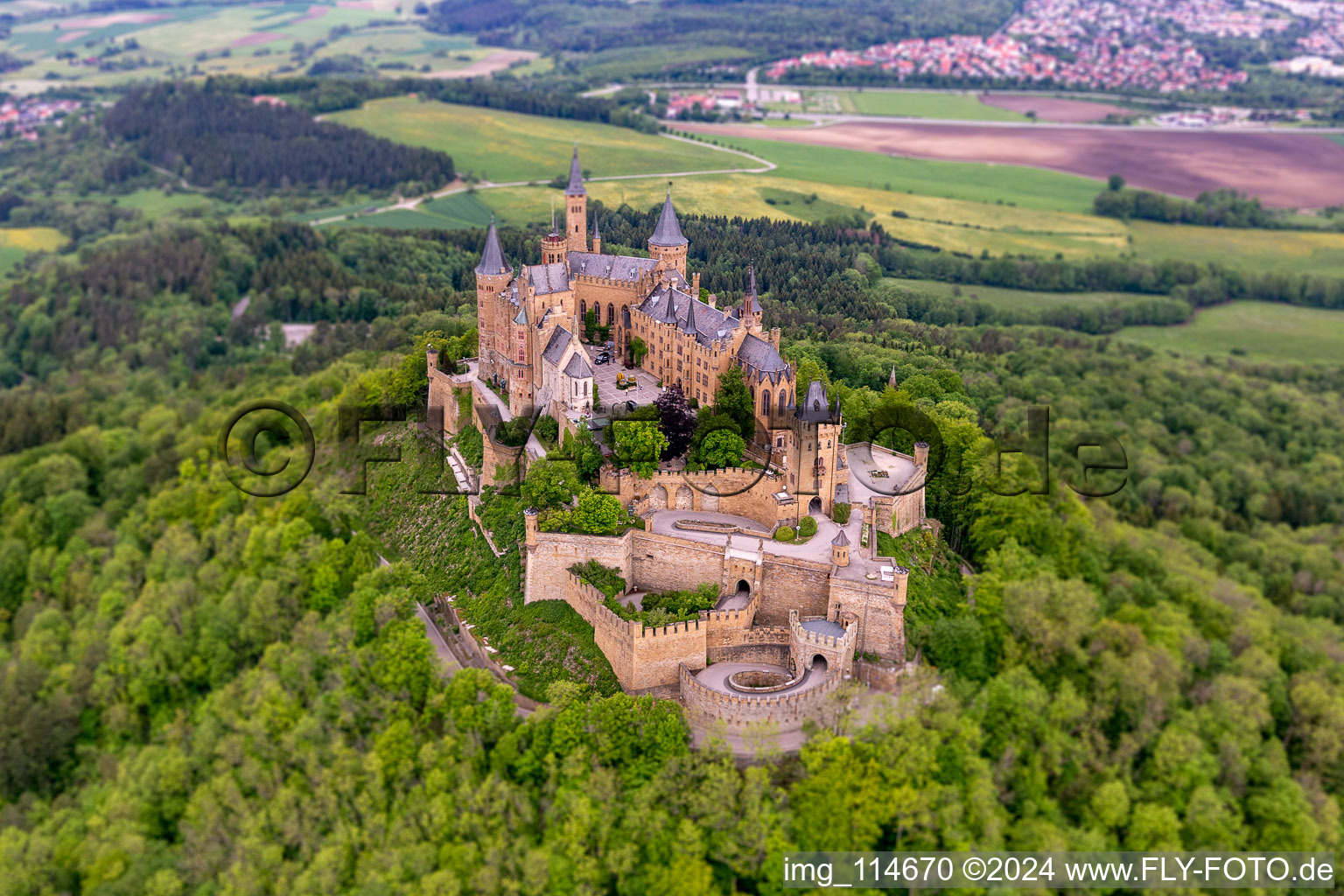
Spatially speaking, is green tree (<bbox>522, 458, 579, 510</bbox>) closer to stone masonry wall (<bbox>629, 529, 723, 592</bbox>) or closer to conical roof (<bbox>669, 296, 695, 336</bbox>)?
stone masonry wall (<bbox>629, 529, 723, 592</bbox>)

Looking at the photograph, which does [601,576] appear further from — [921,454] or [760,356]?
[921,454]

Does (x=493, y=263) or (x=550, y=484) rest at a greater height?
(x=493, y=263)

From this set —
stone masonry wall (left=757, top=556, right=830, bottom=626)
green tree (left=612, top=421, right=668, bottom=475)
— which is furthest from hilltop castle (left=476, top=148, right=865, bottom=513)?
stone masonry wall (left=757, top=556, right=830, bottom=626)

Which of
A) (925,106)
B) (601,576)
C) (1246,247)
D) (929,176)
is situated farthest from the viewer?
(925,106)

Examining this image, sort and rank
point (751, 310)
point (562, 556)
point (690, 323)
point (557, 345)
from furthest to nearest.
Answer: point (751, 310) < point (690, 323) < point (557, 345) < point (562, 556)

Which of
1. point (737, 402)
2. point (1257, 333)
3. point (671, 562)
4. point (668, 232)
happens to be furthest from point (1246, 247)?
point (671, 562)

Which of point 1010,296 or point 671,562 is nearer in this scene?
point 671,562

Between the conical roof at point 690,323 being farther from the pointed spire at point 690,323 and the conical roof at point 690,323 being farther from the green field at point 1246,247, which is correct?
the green field at point 1246,247

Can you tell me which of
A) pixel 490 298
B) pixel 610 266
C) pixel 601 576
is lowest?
pixel 601 576
